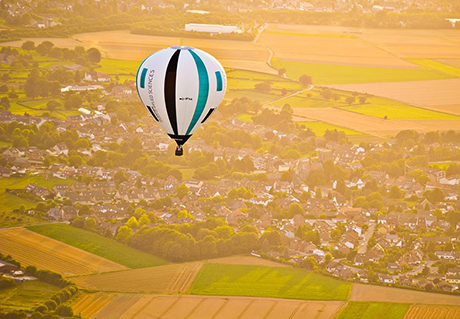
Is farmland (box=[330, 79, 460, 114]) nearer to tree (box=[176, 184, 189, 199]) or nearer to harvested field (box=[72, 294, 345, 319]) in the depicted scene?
tree (box=[176, 184, 189, 199])

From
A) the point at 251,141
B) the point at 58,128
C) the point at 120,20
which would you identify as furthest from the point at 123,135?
the point at 120,20

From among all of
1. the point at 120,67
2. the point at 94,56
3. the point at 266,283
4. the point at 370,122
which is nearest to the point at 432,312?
the point at 266,283

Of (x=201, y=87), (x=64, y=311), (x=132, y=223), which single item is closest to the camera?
(x=201, y=87)

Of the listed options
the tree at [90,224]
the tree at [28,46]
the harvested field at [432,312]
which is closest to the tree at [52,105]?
the tree at [28,46]

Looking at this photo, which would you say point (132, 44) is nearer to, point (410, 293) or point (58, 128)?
point (58, 128)

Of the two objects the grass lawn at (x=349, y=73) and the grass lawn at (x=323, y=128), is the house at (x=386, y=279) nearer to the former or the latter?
the grass lawn at (x=323, y=128)

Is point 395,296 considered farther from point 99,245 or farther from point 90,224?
point 90,224
